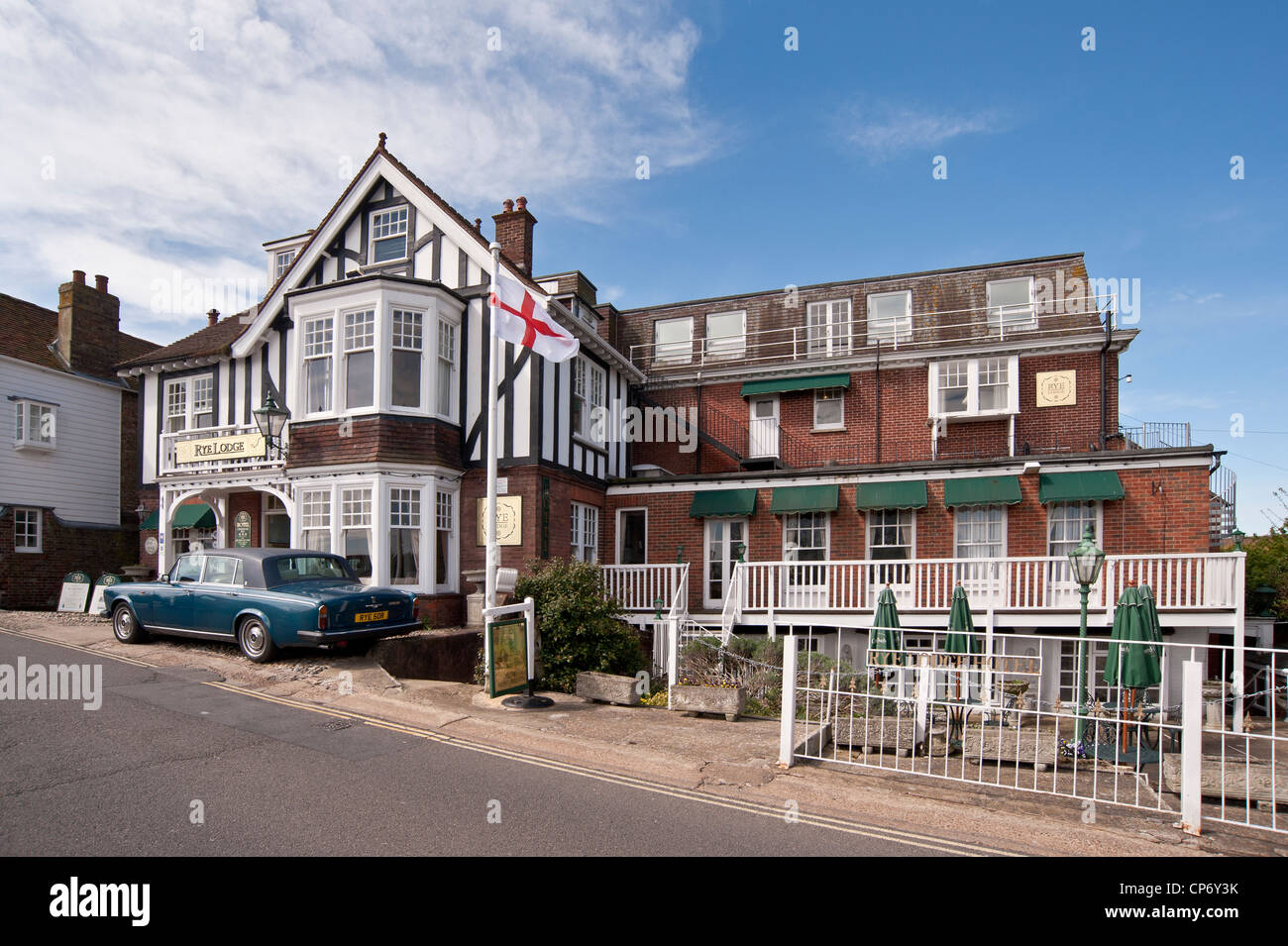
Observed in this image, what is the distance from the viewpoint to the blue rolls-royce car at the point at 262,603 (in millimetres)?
10484

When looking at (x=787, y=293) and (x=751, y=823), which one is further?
(x=787, y=293)

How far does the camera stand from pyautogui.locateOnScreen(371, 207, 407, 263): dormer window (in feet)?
54.4

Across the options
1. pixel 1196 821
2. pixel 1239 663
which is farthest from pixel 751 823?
pixel 1239 663

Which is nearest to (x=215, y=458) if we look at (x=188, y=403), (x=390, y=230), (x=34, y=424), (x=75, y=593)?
(x=188, y=403)

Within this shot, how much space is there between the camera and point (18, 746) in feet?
22.5

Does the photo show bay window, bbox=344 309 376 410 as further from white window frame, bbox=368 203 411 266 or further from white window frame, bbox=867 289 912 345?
white window frame, bbox=867 289 912 345

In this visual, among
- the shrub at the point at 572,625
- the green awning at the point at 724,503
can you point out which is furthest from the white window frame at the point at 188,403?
the green awning at the point at 724,503

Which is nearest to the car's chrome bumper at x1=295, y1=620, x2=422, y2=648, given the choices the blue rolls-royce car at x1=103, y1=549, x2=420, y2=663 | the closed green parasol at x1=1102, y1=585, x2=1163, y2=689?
the blue rolls-royce car at x1=103, y1=549, x2=420, y2=663

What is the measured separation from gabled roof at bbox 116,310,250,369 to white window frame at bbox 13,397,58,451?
2.49m

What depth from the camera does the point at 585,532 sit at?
17375 millimetres

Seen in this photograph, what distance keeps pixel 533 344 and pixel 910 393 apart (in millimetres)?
12283

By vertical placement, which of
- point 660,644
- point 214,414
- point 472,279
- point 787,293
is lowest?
point 660,644
